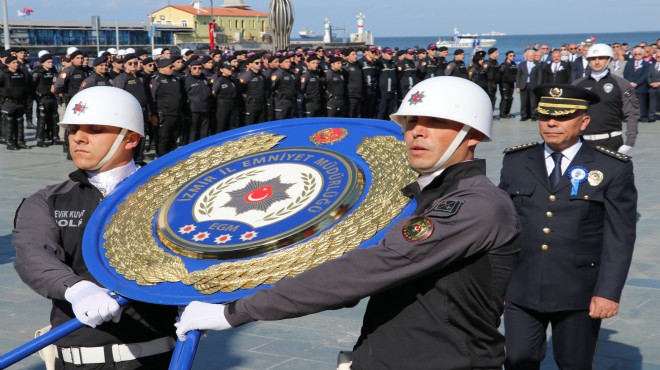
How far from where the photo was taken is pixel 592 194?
4.22 meters

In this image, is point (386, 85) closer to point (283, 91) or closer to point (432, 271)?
point (283, 91)

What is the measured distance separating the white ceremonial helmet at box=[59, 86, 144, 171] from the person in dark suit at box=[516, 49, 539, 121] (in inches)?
797

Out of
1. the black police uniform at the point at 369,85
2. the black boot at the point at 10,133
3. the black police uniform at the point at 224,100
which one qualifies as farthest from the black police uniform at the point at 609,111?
the black police uniform at the point at 369,85

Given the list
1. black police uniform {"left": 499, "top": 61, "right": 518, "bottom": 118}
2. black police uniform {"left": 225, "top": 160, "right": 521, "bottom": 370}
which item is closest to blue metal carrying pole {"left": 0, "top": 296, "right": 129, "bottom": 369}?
black police uniform {"left": 225, "top": 160, "right": 521, "bottom": 370}

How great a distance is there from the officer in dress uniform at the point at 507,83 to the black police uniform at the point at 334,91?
5507 millimetres

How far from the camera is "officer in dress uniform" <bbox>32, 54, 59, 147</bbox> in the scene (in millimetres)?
17641

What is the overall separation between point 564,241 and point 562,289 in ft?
0.76

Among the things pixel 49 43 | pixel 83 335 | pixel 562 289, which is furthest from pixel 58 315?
pixel 49 43

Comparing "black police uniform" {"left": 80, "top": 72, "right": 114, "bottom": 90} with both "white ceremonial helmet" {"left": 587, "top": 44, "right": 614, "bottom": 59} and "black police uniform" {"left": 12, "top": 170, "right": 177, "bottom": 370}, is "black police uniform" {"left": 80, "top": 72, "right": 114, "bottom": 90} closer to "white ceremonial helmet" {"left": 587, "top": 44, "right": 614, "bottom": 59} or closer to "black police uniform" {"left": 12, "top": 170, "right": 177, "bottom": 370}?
"white ceremonial helmet" {"left": 587, "top": 44, "right": 614, "bottom": 59}

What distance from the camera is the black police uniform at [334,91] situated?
20.4 m

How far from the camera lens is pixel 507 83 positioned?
24.1m

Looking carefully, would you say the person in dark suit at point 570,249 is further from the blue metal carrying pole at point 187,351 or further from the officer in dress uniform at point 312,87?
the officer in dress uniform at point 312,87

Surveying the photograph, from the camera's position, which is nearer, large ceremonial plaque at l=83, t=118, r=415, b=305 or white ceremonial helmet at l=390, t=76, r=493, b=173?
Answer: large ceremonial plaque at l=83, t=118, r=415, b=305

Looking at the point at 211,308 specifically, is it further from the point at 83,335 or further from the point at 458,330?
the point at 83,335
